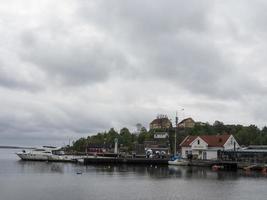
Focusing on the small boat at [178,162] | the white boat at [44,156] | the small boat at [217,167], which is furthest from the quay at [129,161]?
the small boat at [217,167]

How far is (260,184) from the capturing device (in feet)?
240

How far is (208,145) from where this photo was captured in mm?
133000

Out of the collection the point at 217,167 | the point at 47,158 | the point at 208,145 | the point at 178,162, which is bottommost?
the point at 217,167

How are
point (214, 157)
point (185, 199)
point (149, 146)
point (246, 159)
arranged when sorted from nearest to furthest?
point (185, 199) < point (246, 159) < point (214, 157) < point (149, 146)

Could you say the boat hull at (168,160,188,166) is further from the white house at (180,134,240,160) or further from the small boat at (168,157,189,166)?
the white house at (180,134,240,160)

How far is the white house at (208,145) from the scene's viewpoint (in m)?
131

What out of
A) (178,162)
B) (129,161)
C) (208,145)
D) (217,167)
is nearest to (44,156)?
(129,161)

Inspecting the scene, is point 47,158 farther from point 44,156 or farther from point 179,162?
point 179,162

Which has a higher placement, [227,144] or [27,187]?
[227,144]

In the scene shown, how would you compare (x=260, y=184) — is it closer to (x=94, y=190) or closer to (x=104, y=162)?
(x=94, y=190)

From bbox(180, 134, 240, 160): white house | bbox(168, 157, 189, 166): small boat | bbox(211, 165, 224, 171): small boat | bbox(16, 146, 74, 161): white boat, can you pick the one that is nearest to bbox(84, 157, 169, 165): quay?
bbox(168, 157, 189, 166): small boat

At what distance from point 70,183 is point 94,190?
11.3 metres

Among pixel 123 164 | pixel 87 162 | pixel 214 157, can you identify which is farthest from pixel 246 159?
pixel 87 162

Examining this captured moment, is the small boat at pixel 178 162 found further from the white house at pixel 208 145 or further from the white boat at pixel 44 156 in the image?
the white boat at pixel 44 156
